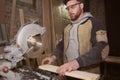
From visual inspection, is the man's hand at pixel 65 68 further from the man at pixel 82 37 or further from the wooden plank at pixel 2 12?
the wooden plank at pixel 2 12

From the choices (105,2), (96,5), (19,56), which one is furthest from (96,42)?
(96,5)

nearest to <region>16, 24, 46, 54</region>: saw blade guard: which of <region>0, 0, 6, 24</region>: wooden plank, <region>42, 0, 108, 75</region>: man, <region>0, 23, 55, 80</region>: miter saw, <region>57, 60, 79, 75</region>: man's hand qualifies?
<region>0, 23, 55, 80</region>: miter saw

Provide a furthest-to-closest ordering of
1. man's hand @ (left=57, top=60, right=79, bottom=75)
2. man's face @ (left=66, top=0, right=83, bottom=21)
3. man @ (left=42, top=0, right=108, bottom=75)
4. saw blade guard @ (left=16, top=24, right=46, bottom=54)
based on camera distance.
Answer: man's face @ (left=66, top=0, right=83, bottom=21)
man @ (left=42, top=0, right=108, bottom=75)
man's hand @ (left=57, top=60, right=79, bottom=75)
saw blade guard @ (left=16, top=24, right=46, bottom=54)

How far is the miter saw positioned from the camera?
1197mm

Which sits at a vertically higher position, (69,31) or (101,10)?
(101,10)

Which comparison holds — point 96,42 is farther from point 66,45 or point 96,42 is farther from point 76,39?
point 66,45

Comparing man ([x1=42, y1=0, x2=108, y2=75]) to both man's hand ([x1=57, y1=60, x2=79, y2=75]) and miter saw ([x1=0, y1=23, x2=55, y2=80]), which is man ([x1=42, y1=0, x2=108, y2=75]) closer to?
man's hand ([x1=57, y1=60, x2=79, y2=75])

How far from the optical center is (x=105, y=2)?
14.7 feet

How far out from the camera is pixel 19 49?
122 cm

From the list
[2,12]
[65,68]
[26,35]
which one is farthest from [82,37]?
[2,12]

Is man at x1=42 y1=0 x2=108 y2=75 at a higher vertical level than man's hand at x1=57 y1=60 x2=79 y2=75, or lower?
higher

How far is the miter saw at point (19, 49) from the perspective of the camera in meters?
1.20

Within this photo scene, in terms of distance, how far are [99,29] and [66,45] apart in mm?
350

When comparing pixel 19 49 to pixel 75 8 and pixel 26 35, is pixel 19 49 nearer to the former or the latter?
pixel 26 35
